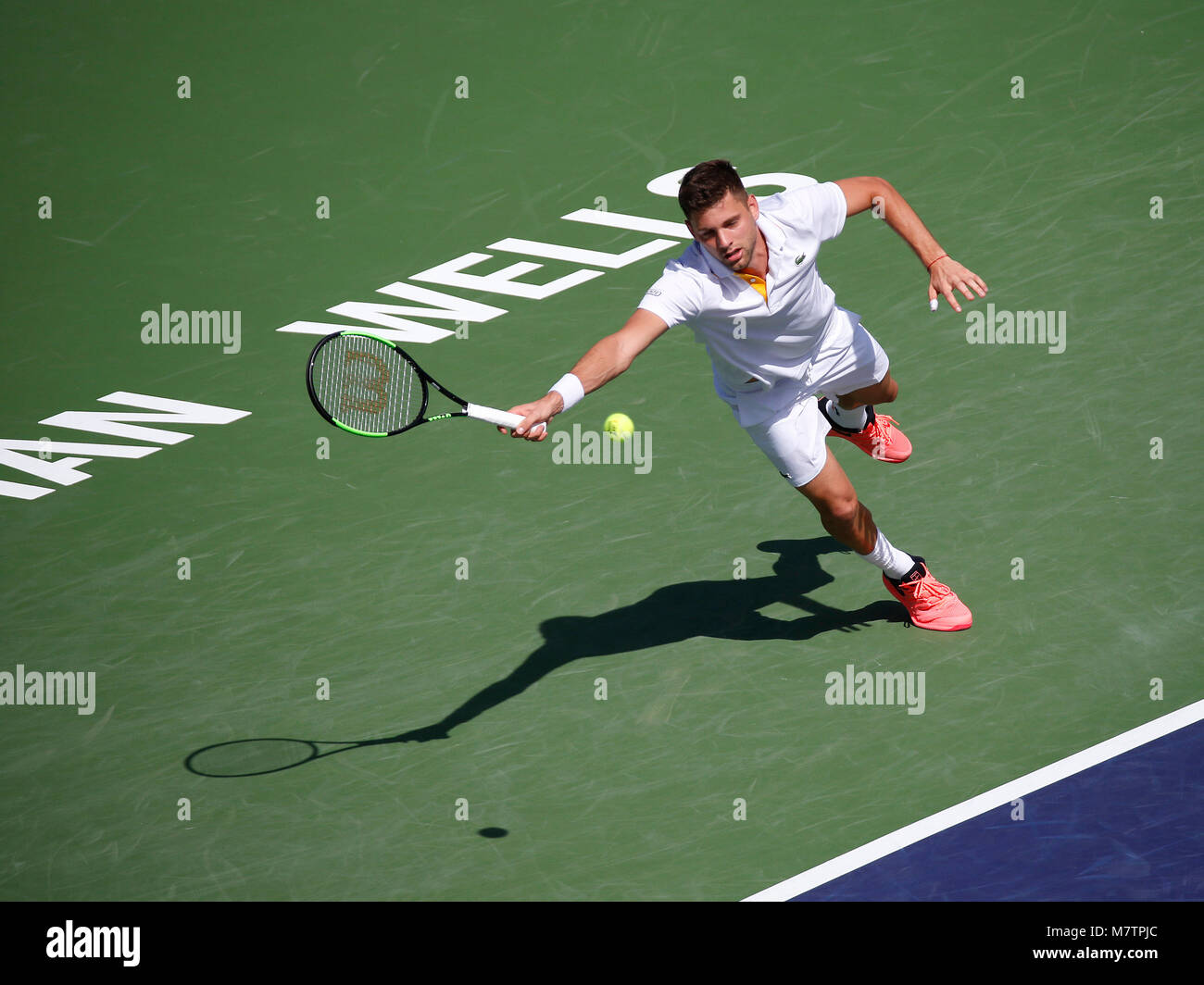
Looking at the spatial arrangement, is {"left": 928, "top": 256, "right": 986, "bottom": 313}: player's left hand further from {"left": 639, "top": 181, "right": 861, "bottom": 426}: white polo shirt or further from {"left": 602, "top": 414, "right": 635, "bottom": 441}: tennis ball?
{"left": 602, "top": 414, "right": 635, "bottom": 441}: tennis ball

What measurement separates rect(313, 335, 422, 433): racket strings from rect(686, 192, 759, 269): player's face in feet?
5.24

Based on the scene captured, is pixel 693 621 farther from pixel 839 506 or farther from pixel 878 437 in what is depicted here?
pixel 878 437

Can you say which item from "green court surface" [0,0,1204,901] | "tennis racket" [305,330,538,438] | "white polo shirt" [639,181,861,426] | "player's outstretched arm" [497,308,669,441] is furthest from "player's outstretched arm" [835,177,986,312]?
"tennis racket" [305,330,538,438]

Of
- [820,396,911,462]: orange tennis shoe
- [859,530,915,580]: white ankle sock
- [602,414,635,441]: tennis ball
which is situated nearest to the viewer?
[859,530,915,580]: white ankle sock

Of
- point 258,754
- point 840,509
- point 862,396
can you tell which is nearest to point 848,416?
point 862,396

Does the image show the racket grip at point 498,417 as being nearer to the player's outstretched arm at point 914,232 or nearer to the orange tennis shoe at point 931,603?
the player's outstretched arm at point 914,232

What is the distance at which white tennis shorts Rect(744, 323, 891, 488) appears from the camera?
8656 millimetres

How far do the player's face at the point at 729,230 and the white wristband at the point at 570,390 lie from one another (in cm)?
93

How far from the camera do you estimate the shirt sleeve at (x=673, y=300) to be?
8.04 m

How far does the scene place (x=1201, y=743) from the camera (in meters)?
8.28

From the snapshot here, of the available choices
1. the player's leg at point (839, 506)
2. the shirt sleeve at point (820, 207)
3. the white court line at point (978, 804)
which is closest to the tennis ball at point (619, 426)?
the player's leg at point (839, 506)

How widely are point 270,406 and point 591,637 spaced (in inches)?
133

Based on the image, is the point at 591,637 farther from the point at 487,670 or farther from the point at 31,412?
the point at 31,412

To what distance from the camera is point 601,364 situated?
777 cm
